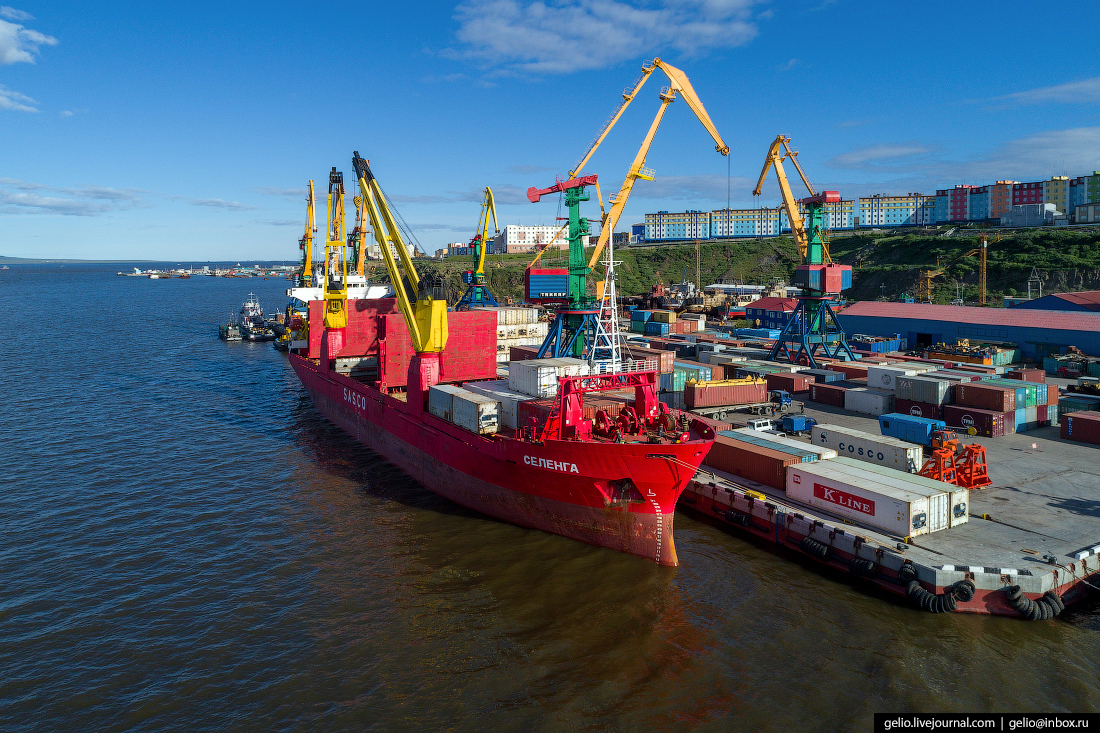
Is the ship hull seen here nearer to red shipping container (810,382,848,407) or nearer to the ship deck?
the ship deck

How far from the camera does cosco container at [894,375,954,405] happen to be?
38.5 metres

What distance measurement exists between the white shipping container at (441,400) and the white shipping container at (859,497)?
632 inches

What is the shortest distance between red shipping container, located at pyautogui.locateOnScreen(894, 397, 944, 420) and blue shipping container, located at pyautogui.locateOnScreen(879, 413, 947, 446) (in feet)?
17.0

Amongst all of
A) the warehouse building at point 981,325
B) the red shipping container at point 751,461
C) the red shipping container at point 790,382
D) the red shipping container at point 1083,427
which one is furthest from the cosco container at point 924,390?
the warehouse building at point 981,325

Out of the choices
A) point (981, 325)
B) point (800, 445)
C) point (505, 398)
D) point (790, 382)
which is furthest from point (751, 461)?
point (981, 325)

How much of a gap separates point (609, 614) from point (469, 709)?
6.07 m

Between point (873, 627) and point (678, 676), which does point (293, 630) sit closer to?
point (678, 676)

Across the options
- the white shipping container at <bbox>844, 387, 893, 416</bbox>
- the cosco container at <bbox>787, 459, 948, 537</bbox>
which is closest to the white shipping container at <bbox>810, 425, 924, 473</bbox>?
the cosco container at <bbox>787, 459, 948, 537</bbox>

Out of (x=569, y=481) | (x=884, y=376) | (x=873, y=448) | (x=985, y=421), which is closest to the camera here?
(x=569, y=481)

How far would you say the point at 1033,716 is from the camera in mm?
15836

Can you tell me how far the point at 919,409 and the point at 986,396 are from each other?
3.62 meters

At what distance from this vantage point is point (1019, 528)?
77.7 ft

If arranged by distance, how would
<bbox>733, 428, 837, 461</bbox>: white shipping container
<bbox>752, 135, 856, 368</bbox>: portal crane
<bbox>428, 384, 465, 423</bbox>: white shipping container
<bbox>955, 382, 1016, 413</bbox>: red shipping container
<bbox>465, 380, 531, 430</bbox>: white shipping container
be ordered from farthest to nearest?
<bbox>752, 135, 856, 368</bbox>: portal crane, <bbox>955, 382, 1016, 413</bbox>: red shipping container, <bbox>428, 384, 465, 423</bbox>: white shipping container, <bbox>465, 380, 531, 430</bbox>: white shipping container, <bbox>733, 428, 837, 461</bbox>: white shipping container

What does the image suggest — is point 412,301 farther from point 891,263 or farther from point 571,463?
point 891,263
